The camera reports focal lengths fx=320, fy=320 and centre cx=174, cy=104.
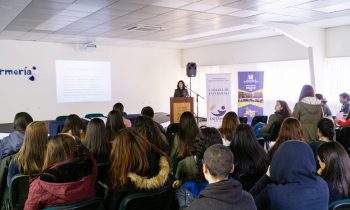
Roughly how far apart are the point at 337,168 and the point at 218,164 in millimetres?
1077

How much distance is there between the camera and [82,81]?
12180 millimetres

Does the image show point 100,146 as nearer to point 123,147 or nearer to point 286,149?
point 123,147

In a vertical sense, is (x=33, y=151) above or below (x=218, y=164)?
below

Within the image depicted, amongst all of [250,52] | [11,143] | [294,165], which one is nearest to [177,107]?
[250,52]

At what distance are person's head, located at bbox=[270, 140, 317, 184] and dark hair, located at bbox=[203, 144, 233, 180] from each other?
0.56 m

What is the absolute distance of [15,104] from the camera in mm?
10898

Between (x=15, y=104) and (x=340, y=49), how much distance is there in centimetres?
1019

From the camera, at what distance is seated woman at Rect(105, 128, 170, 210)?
2.18 metres

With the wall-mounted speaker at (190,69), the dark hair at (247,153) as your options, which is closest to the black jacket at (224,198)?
the dark hair at (247,153)

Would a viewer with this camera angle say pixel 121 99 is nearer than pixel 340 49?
No

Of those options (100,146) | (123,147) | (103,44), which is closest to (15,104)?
(103,44)

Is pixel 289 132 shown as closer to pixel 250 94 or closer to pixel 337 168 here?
pixel 337 168

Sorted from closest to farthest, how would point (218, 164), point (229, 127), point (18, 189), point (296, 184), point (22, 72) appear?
point (218, 164) < point (296, 184) < point (18, 189) < point (229, 127) < point (22, 72)

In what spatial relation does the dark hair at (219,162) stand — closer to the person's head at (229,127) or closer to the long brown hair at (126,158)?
the long brown hair at (126,158)
